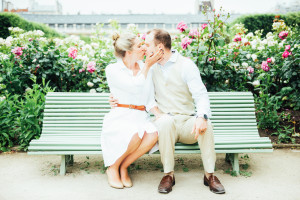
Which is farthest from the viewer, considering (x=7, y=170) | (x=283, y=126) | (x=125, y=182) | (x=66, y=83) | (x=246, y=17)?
(x=246, y=17)

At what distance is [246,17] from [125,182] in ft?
54.8

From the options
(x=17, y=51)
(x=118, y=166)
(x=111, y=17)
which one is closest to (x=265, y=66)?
(x=118, y=166)

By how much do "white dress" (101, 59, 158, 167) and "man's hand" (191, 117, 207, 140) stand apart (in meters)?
0.41

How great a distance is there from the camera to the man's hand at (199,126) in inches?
112

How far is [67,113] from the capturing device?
366cm

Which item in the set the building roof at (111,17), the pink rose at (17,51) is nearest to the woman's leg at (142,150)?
the pink rose at (17,51)

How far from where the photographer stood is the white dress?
299 centimetres

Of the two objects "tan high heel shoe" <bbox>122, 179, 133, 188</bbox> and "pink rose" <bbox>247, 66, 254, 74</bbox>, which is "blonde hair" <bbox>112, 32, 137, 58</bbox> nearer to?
"tan high heel shoe" <bbox>122, 179, 133, 188</bbox>

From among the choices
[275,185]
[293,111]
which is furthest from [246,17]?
[275,185]

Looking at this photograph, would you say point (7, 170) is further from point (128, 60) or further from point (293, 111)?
point (293, 111)

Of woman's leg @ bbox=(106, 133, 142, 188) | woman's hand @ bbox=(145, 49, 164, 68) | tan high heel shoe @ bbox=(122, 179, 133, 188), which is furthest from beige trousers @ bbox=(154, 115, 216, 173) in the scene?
woman's hand @ bbox=(145, 49, 164, 68)

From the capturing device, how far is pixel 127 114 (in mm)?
3141

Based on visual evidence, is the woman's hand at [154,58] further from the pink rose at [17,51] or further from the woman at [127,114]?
the pink rose at [17,51]

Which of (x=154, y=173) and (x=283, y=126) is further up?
(x=283, y=126)
